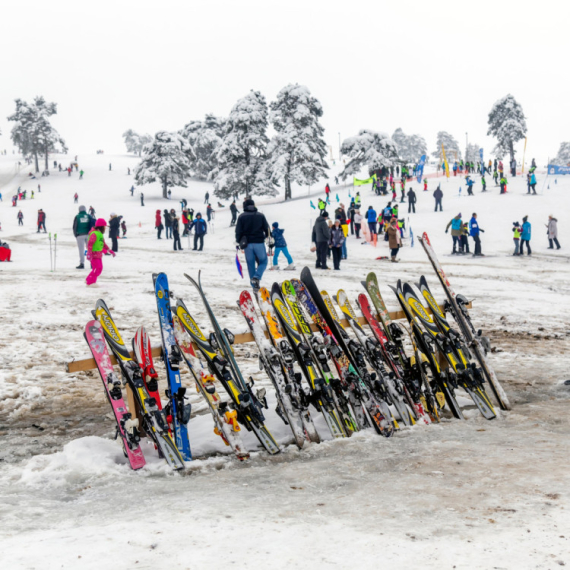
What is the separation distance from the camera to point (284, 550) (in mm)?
2414

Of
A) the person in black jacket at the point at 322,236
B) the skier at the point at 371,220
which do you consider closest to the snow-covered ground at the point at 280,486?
the person in black jacket at the point at 322,236

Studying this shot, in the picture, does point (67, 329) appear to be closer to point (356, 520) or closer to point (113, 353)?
point (113, 353)

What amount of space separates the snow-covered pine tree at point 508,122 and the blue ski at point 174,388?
57544mm

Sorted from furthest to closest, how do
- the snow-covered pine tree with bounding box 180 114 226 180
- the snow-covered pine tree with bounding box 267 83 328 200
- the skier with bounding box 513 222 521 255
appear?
the snow-covered pine tree with bounding box 180 114 226 180 → the snow-covered pine tree with bounding box 267 83 328 200 → the skier with bounding box 513 222 521 255

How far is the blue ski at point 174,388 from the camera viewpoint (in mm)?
4023

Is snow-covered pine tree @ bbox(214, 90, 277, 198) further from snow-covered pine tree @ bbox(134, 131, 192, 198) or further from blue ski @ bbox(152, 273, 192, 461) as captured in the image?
blue ski @ bbox(152, 273, 192, 461)

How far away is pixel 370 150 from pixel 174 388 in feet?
151

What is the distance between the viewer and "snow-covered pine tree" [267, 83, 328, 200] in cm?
4178

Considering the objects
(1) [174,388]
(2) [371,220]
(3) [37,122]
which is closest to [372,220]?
(2) [371,220]

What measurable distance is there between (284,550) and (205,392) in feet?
6.00

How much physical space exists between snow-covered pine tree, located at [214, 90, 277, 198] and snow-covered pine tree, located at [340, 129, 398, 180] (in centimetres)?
980

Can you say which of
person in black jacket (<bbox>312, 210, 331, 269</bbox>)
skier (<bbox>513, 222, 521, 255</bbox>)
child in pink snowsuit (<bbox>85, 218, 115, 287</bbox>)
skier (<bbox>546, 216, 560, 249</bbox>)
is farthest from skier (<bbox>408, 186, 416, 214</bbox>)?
child in pink snowsuit (<bbox>85, 218, 115, 287</bbox>)

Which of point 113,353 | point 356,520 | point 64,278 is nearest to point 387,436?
point 356,520

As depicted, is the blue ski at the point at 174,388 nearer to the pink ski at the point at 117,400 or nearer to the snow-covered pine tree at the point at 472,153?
the pink ski at the point at 117,400
